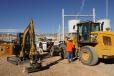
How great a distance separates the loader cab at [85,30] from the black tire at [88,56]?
71 centimetres

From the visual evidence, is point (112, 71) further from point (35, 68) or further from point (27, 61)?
point (27, 61)

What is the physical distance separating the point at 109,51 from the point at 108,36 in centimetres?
103

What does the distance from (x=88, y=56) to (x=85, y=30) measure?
2244 mm

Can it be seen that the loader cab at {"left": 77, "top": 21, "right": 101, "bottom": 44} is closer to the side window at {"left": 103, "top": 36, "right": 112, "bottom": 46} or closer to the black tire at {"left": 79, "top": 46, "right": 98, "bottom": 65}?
the black tire at {"left": 79, "top": 46, "right": 98, "bottom": 65}

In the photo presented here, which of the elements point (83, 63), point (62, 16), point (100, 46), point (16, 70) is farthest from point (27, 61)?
point (62, 16)

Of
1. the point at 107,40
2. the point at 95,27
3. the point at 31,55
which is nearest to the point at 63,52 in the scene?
the point at 95,27

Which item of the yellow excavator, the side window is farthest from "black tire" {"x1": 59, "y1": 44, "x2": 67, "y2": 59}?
the side window

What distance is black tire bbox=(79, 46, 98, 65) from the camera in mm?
14664

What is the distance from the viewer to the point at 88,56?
15.2 meters

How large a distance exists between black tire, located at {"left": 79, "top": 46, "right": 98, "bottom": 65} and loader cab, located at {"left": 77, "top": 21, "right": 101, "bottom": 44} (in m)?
0.71

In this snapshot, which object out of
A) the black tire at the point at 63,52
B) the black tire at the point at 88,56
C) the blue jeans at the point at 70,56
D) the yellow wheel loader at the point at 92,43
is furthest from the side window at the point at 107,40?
the black tire at the point at 63,52

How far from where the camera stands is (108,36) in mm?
14469

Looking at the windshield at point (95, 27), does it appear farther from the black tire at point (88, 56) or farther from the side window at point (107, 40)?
the side window at point (107, 40)

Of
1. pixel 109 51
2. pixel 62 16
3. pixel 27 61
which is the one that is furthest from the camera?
pixel 62 16
